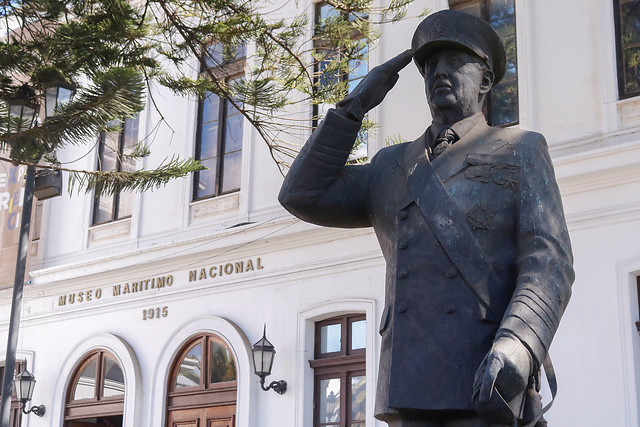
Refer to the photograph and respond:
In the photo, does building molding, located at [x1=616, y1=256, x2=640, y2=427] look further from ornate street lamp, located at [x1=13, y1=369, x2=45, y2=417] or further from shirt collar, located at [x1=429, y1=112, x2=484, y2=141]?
ornate street lamp, located at [x1=13, y1=369, x2=45, y2=417]

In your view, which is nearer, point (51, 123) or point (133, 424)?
point (51, 123)

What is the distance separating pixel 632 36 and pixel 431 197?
9.64m

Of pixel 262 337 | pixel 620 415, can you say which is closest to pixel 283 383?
pixel 262 337

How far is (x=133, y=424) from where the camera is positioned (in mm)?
15992

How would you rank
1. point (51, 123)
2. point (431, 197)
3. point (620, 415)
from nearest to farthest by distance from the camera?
point (431, 197)
point (51, 123)
point (620, 415)

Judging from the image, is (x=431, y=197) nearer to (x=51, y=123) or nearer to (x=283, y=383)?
(x=51, y=123)

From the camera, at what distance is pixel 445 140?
3.53m

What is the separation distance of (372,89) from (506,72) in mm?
9868

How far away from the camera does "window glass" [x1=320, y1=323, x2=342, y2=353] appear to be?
47.2 ft

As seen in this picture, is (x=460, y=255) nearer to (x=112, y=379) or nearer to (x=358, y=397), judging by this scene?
(x=358, y=397)

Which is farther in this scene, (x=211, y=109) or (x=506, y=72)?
(x=211, y=109)

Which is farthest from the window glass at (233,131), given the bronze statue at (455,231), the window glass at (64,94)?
the bronze statue at (455,231)

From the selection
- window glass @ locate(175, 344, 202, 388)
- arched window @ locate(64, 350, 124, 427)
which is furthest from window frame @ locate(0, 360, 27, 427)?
window glass @ locate(175, 344, 202, 388)

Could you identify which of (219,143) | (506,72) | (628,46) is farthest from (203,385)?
(628,46)
